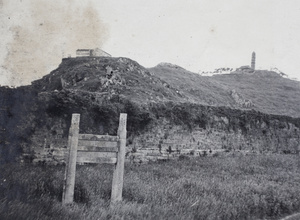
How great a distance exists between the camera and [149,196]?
5781 mm

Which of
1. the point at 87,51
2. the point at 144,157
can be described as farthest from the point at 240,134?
the point at 87,51

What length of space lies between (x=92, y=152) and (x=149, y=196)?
153 centimetres

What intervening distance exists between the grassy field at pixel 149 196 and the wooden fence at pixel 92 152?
0.91 ft

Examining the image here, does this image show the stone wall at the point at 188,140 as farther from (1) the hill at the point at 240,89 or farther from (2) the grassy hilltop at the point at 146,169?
(1) the hill at the point at 240,89

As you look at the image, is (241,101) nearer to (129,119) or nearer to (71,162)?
(129,119)

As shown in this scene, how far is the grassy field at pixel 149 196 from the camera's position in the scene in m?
4.24

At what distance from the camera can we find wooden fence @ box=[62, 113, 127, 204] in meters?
4.96

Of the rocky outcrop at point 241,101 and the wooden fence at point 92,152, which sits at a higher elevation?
the rocky outcrop at point 241,101

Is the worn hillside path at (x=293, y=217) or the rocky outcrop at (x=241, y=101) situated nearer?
the worn hillside path at (x=293, y=217)

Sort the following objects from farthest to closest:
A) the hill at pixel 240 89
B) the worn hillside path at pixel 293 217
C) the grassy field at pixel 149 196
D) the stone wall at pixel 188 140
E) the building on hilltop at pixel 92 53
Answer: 1. the hill at pixel 240 89
2. the building on hilltop at pixel 92 53
3. the stone wall at pixel 188 140
4. the worn hillside path at pixel 293 217
5. the grassy field at pixel 149 196

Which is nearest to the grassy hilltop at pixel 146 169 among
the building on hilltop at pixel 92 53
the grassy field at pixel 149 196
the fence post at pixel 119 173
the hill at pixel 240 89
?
the grassy field at pixel 149 196

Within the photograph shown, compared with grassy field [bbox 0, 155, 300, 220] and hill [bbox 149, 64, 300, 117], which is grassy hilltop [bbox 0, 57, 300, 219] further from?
hill [bbox 149, 64, 300, 117]

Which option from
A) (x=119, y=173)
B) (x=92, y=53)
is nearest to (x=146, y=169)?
(x=119, y=173)

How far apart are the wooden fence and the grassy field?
10.9 inches
